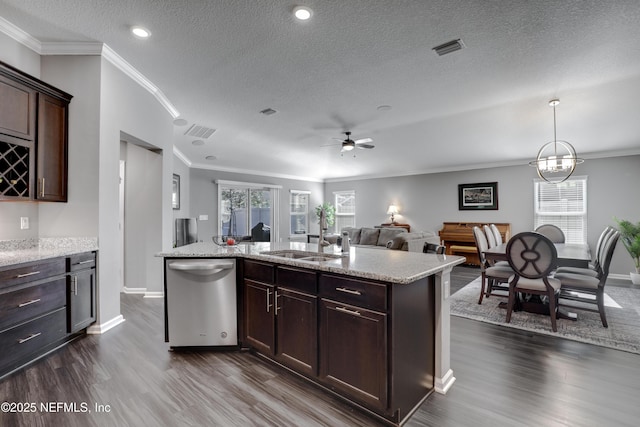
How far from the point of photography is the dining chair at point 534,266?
3133mm

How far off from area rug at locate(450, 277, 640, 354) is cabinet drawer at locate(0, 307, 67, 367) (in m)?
4.23

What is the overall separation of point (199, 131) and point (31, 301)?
391 cm

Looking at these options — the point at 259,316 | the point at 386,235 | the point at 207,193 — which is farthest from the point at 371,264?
the point at 207,193

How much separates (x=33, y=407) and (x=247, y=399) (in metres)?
1.36

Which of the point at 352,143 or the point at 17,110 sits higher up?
the point at 352,143

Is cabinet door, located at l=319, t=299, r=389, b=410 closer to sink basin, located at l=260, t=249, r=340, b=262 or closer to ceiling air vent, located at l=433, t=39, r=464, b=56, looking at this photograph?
sink basin, located at l=260, t=249, r=340, b=262

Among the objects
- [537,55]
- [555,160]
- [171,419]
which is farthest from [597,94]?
[171,419]

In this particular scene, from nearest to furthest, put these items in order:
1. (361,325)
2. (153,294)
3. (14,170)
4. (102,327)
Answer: (361,325), (14,170), (102,327), (153,294)

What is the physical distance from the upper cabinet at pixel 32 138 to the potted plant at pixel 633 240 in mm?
8346

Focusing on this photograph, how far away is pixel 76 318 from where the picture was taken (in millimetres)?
2756

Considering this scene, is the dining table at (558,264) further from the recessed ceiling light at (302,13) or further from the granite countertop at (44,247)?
the granite countertop at (44,247)

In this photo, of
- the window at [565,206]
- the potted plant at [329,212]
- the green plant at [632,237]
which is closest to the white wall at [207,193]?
the potted plant at [329,212]

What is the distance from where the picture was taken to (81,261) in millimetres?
2812

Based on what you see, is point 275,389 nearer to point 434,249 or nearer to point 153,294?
point 434,249
